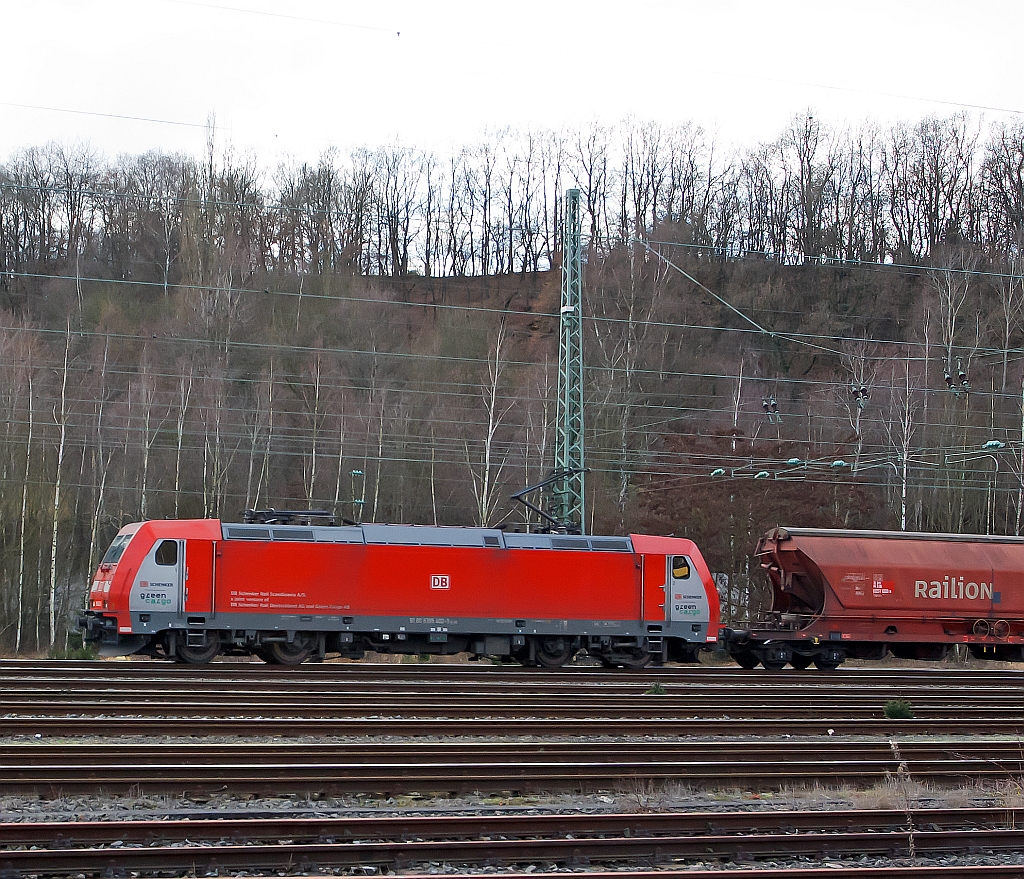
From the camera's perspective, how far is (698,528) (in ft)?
121

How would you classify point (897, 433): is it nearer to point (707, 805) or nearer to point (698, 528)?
point (698, 528)

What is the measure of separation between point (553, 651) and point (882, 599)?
8.04 metres

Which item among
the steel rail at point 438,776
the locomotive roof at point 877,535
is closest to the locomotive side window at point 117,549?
the steel rail at point 438,776

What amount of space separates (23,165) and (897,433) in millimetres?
60325

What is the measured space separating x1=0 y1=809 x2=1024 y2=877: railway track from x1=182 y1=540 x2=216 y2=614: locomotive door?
1260 cm

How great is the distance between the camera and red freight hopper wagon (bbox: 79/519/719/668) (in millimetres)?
20641

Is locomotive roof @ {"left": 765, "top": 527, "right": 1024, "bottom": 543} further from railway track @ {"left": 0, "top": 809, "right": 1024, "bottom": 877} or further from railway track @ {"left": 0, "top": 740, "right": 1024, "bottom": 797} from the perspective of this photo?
railway track @ {"left": 0, "top": 809, "right": 1024, "bottom": 877}

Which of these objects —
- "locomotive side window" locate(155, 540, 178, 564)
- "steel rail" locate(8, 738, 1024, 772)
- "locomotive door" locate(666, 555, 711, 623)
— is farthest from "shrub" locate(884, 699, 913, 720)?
"locomotive side window" locate(155, 540, 178, 564)

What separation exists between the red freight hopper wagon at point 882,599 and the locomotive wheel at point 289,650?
9.63 metres

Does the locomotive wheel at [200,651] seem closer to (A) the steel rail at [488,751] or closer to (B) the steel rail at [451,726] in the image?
(B) the steel rail at [451,726]

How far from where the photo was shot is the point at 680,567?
23172mm

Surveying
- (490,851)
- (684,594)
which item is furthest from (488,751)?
(684,594)

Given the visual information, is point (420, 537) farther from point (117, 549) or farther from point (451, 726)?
point (451, 726)

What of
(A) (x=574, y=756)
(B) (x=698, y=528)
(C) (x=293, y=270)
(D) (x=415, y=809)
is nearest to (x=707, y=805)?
(A) (x=574, y=756)
